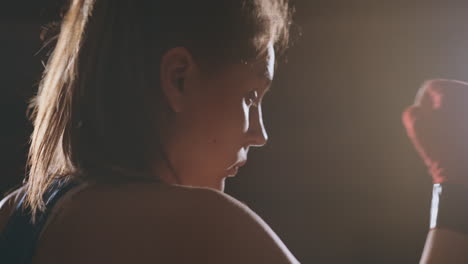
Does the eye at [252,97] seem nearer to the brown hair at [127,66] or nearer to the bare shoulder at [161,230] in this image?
the brown hair at [127,66]

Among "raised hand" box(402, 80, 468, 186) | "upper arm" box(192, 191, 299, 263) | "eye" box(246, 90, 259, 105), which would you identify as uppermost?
"eye" box(246, 90, 259, 105)

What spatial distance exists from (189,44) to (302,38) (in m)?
0.99

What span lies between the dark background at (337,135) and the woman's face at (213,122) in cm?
90

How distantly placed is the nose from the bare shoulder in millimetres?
163

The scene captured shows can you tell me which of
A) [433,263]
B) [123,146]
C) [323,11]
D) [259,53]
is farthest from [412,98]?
[123,146]

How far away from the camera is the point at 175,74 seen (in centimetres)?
50

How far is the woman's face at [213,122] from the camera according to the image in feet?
1.68

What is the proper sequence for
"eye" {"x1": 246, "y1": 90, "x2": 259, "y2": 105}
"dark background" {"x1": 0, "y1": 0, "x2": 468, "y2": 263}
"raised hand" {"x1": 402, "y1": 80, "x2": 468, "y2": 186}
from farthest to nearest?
1. "dark background" {"x1": 0, "y1": 0, "x2": 468, "y2": 263}
2. "raised hand" {"x1": 402, "y1": 80, "x2": 468, "y2": 186}
3. "eye" {"x1": 246, "y1": 90, "x2": 259, "y2": 105}

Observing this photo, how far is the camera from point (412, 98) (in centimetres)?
146

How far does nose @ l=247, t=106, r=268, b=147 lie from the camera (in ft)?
1.94

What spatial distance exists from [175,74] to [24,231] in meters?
0.19

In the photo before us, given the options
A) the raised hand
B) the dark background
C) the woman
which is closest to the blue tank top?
the woman

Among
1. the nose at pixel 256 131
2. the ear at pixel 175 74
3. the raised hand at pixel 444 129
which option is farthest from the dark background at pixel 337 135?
the ear at pixel 175 74

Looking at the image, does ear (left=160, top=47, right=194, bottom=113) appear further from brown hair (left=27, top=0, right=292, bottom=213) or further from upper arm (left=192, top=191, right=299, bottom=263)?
upper arm (left=192, top=191, right=299, bottom=263)
